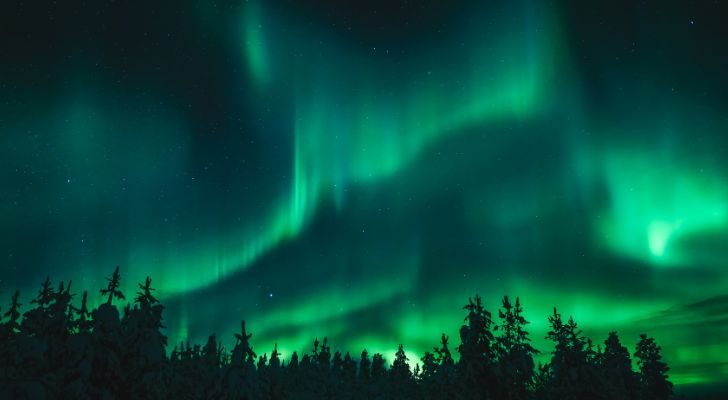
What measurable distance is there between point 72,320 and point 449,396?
99.2 ft

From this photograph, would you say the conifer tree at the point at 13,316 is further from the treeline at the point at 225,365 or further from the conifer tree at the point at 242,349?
the conifer tree at the point at 242,349

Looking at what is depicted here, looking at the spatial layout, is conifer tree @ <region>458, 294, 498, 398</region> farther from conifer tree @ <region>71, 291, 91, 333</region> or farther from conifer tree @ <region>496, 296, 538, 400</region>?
conifer tree @ <region>71, 291, 91, 333</region>

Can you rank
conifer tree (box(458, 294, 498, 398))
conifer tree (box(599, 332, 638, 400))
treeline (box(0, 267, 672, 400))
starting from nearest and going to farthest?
1. treeline (box(0, 267, 672, 400))
2. conifer tree (box(458, 294, 498, 398))
3. conifer tree (box(599, 332, 638, 400))

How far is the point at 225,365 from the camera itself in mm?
31828

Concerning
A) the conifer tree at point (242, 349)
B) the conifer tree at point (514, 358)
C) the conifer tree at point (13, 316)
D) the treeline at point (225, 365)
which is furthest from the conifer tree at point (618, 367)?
the conifer tree at point (13, 316)

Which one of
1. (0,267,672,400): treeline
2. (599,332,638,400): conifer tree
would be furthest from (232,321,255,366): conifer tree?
(599,332,638,400): conifer tree

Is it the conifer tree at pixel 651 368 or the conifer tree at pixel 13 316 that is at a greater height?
the conifer tree at pixel 13 316

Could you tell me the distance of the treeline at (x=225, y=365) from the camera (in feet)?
64.6

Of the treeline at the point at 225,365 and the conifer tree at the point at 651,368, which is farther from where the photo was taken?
the conifer tree at the point at 651,368

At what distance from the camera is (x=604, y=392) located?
1336 inches

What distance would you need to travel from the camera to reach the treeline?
19.7 m

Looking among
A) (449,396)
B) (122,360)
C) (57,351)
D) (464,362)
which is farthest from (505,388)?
(57,351)

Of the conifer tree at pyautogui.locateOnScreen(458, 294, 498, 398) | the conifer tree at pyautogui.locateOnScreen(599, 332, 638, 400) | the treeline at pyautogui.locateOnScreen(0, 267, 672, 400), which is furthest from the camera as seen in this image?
the conifer tree at pyautogui.locateOnScreen(599, 332, 638, 400)

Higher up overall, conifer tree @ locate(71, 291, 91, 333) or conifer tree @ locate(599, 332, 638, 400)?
conifer tree @ locate(71, 291, 91, 333)
